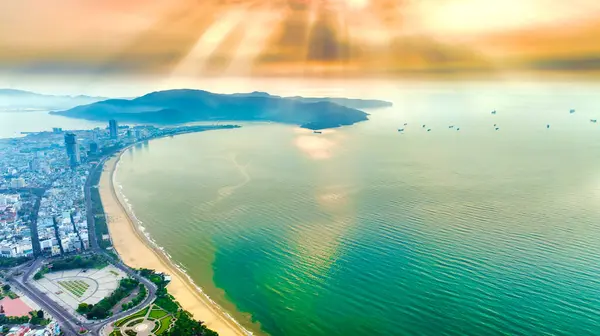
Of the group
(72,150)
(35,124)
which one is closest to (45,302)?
(72,150)

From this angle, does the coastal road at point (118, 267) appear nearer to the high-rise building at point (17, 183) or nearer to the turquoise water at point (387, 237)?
the turquoise water at point (387, 237)

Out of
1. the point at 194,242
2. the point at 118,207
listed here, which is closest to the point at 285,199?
the point at 194,242

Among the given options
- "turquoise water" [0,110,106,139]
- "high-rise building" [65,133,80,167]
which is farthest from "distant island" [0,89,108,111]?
"high-rise building" [65,133,80,167]

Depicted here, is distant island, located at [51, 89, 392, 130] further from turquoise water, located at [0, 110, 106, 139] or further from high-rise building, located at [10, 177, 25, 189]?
high-rise building, located at [10, 177, 25, 189]

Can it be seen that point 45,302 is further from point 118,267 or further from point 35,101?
point 35,101

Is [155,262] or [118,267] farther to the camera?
[155,262]
